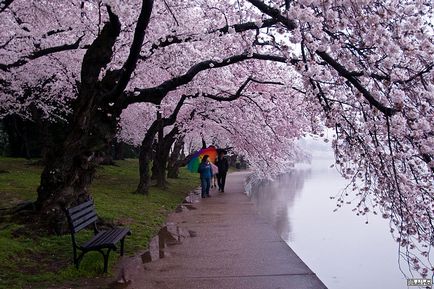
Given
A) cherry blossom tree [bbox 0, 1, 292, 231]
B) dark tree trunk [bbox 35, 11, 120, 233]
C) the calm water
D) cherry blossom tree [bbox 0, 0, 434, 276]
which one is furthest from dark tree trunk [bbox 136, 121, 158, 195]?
dark tree trunk [bbox 35, 11, 120, 233]

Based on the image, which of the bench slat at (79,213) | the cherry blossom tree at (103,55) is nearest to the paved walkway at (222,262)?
the bench slat at (79,213)

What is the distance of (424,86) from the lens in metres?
4.32

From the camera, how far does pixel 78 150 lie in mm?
7973

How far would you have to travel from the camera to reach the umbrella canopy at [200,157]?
20703 mm

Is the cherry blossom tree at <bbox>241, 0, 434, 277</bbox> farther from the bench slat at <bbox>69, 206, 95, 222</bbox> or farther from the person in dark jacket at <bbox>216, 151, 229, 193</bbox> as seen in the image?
the person in dark jacket at <bbox>216, 151, 229, 193</bbox>

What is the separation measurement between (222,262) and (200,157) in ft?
44.9

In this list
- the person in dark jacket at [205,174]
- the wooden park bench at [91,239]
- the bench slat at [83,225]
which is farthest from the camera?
the person in dark jacket at [205,174]

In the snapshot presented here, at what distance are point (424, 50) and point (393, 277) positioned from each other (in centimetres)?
739

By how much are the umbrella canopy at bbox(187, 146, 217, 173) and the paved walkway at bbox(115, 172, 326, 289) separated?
927 centimetres

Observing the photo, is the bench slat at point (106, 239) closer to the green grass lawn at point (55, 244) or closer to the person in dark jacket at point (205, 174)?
the green grass lawn at point (55, 244)

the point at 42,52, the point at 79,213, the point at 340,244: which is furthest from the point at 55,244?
the point at 340,244

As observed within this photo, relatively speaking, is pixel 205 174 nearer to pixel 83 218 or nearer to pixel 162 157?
pixel 162 157

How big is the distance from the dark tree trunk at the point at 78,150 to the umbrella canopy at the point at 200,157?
41.1 ft

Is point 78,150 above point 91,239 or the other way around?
above
